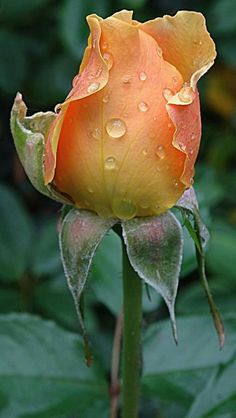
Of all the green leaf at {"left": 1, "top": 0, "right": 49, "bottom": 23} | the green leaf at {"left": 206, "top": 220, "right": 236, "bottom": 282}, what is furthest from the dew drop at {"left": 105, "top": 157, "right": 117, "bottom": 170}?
the green leaf at {"left": 1, "top": 0, "right": 49, "bottom": 23}

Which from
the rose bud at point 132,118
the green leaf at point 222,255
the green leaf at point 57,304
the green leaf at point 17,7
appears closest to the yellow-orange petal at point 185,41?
the rose bud at point 132,118

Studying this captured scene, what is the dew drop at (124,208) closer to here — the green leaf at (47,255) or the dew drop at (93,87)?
the dew drop at (93,87)

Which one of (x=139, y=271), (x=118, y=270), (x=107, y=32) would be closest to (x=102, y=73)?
(x=107, y=32)

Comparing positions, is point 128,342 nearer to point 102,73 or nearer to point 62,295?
point 102,73

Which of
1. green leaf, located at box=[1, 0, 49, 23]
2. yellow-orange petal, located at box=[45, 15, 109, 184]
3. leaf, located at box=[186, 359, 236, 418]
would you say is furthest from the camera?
green leaf, located at box=[1, 0, 49, 23]

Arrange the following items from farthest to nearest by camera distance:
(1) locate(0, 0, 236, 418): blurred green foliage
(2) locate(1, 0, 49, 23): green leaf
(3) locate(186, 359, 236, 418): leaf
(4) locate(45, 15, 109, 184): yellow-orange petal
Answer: (2) locate(1, 0, 49, 23): green leaf < (1) locate(0, 0, 236, 418): blurred green foliage < (3) locate(186, 359, 236, 418): leaf < (4) locate(45, 15, 109, 184): yellow-orange petal

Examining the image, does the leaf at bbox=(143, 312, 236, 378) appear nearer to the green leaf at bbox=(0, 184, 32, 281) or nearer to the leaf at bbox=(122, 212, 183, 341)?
the leaf at bbox=(122, 212, 183, 341)

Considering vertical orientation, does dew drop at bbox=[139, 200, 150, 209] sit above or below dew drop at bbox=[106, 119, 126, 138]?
below
